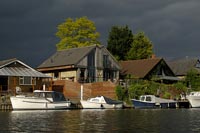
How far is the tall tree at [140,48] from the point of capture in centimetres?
10125

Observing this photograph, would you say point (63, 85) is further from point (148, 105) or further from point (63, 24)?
point (63, 24)

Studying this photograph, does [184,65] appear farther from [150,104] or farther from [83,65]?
[150,104]

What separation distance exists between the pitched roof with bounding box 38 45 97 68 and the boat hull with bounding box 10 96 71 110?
18789mm

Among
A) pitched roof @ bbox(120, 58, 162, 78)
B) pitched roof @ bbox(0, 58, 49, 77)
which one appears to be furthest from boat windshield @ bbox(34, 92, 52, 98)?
pitched roof @ bbox(120, 58, 162, 78)

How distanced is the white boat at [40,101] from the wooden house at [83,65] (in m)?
17.8

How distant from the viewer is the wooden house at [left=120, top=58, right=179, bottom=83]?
8344 cm

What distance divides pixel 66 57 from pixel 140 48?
2719 centimetres

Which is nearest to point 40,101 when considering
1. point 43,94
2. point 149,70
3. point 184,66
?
point 43,94

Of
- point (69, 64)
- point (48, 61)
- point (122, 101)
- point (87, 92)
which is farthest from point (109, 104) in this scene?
point (48, 61)

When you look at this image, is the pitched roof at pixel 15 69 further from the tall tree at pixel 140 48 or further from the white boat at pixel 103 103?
the tall tree at pixel 140 48

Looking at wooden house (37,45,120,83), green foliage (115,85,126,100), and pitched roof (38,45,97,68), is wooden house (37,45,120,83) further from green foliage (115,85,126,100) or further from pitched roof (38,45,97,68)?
green foliage (115,85,126,100)

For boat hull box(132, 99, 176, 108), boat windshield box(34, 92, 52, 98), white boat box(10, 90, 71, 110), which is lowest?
boat hull box(132, 99, 176, 108)

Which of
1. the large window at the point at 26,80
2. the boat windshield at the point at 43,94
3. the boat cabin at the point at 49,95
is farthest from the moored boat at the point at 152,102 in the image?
the large window at the point at 26,80

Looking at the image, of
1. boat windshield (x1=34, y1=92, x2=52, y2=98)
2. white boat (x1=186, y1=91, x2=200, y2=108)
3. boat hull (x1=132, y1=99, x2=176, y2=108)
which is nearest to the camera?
boat windshield (x1=34, y1=92, x2=52, y2=98)
